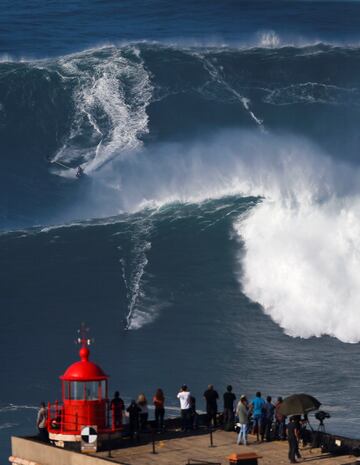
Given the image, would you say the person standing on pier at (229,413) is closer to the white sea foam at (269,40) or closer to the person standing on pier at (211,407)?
the person standing on pier at (211,407)

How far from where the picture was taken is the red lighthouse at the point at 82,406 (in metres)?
32.1

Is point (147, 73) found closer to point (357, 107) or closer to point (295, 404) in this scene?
point (357, 107)

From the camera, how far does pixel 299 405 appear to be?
32469 millimetres

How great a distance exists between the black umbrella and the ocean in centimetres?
653

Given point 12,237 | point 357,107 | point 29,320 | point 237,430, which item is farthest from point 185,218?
point 237,430

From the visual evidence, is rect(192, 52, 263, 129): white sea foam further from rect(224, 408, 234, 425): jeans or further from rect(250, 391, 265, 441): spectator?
rect(250, 391, 265, 441): spectator

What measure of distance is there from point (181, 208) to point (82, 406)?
2464cm

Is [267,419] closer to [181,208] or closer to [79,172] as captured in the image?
[181,208]

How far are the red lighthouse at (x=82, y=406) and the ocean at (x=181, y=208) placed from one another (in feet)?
21.2

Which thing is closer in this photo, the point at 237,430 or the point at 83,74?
the point at 237,430

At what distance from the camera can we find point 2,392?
4322 centimetres

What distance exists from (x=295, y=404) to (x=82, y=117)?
103 feet

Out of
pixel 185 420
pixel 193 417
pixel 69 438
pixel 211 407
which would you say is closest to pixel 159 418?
pixel 185 420

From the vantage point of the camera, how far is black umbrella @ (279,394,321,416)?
32.4 m
